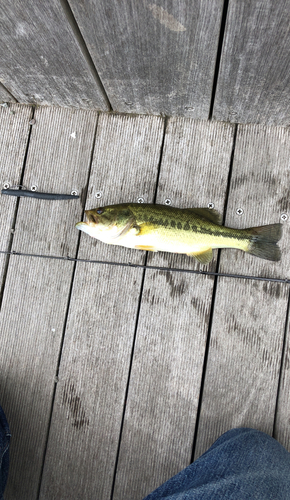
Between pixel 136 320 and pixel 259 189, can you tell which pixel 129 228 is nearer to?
pixel 136 320

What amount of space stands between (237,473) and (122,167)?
213cm

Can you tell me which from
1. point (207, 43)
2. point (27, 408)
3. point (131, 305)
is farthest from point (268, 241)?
point (27, 408)

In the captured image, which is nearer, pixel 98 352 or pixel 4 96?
pixel 98 352

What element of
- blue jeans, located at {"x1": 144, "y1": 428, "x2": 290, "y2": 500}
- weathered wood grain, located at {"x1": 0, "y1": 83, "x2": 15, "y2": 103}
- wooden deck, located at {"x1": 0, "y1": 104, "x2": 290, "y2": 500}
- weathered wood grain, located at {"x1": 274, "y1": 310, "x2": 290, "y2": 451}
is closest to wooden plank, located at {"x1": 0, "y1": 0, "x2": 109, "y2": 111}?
weathered wood grain, located at {"x1": 0, "y1": 83, "x2": 15, "y2": 103}

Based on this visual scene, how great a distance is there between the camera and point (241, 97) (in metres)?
2.35

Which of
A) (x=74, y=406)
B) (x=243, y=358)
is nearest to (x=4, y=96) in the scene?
(x=74, y=406)

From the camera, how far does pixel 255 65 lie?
2082 millimetres

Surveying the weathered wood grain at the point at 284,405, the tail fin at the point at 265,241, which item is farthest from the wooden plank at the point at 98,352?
the weathered wood grain at the point at 284,405

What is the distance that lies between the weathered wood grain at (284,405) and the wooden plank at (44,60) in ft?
7.57

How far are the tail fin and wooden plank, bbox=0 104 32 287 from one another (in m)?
1.81

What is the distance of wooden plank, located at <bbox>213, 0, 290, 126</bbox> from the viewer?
1.78 m

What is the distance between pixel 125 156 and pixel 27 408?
2.04 metres

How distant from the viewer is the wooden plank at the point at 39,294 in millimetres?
2627

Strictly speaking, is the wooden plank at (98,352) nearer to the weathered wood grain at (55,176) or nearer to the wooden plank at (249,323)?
the weathered wood grain at (55,176)
